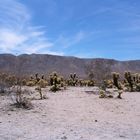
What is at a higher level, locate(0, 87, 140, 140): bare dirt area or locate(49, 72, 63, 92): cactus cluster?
locate(49, 72, 63, 92): cactus cluster

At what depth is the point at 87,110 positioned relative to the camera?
53.5ft

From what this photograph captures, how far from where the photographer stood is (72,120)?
46.0ft

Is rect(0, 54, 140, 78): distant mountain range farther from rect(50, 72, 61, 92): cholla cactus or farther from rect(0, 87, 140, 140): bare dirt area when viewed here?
rect(0, 87, 140, 140): bare dirt area

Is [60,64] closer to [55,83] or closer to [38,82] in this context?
[55,83]

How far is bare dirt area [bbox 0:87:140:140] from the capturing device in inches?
→ 452

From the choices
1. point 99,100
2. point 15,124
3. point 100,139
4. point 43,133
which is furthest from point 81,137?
point 99,100

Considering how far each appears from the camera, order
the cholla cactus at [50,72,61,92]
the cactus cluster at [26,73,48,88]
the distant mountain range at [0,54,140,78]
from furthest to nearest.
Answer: the distant mountain range at [0,54,140,78], the cholla cactus at [50,72,61,92], the cactus cluster at [26,73,48,88]

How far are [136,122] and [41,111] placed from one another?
3.94 m

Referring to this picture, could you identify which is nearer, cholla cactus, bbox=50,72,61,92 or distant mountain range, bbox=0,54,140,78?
cholla cactus, bbox=50,72,61,92

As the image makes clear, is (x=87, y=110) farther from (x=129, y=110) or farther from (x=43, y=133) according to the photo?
(x=43, y=133)

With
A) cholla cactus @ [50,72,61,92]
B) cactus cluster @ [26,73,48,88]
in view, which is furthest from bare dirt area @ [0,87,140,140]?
cholla cactus @ [50,72,61,92]

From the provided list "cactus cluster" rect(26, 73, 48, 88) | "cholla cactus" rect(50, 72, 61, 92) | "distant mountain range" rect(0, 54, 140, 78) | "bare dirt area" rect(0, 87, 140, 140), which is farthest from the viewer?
"distant mountain range" rect(0, 54, 140, 78)

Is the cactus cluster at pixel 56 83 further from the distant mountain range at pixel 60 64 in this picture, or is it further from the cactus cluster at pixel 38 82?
the distant mountain range at pixel 60 64

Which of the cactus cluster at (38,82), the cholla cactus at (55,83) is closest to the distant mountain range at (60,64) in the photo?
the cactus cluster at (38,82)
